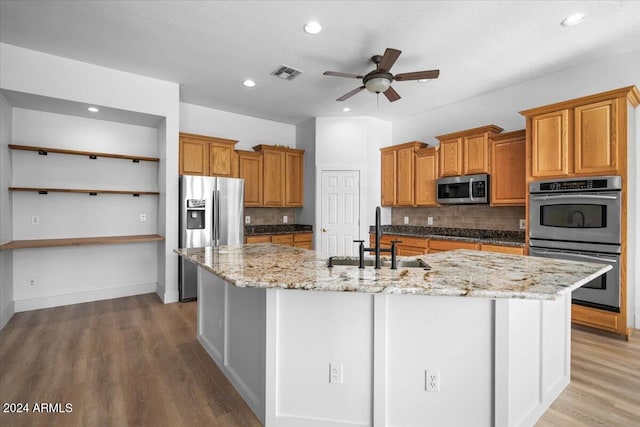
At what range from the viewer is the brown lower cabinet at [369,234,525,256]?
3809mm

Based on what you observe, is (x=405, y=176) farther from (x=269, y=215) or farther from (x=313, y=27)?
(x=313, y=27)

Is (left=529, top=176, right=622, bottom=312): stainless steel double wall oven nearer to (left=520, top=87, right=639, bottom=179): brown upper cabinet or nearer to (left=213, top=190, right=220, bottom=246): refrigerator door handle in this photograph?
(left=520, top=87, right=639, bottom=179): brown upper cabinet

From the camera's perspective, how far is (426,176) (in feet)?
16.2

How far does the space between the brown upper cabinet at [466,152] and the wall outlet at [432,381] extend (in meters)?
3.35

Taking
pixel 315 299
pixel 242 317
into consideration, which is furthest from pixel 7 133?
pixel 315 299

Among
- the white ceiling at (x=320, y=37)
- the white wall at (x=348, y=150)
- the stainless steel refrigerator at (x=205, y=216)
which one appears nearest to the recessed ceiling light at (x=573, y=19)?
the white ceiling at (x=320, y=37)

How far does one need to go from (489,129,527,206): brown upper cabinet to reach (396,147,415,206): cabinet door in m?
1.27

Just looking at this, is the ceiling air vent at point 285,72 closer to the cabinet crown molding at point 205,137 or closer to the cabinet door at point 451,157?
the cabinet crown molding at point 205,137

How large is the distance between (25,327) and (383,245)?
15.1 ft

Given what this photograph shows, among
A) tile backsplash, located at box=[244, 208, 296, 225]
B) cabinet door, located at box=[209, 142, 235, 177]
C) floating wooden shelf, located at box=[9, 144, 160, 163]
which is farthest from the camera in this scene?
tile backsplash, located at box=[244, 208, 296, 225]

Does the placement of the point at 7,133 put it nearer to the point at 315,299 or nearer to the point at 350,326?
the point at 315,299

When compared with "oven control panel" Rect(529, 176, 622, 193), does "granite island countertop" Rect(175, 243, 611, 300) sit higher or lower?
lower

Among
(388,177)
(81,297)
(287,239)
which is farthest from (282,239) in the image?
(81,297)

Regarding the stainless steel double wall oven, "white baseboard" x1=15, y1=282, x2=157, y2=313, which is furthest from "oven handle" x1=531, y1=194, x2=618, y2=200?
"white baseboard" x1=15, y1=282, x2=157, y2=313
